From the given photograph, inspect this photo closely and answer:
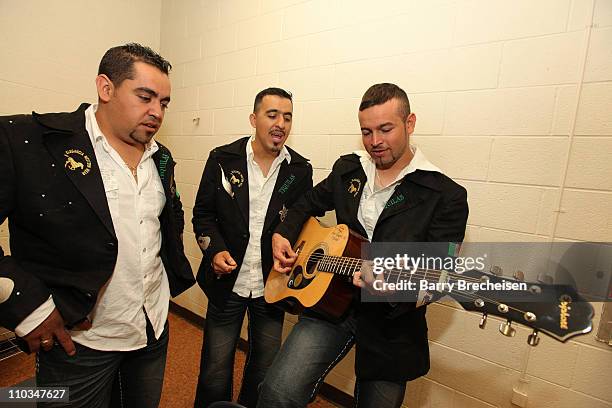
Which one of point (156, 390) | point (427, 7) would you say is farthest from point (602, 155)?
point (156, 390)

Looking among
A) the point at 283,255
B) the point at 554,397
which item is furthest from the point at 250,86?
the point at 554,397

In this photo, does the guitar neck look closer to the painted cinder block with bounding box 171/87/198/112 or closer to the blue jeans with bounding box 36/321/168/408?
the blue jeans with bounding box 36/321/168/408

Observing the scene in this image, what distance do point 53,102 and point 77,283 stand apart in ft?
7.44

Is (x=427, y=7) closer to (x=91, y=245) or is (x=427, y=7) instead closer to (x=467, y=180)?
(x=467, y=180)

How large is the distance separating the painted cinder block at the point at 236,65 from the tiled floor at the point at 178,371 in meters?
2.21

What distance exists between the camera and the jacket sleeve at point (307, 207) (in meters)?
1.80

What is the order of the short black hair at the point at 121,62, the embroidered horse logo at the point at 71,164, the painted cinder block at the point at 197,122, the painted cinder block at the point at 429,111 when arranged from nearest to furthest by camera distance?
the embroidered horse logo at the point at 71,164 < the short black hair at the point at 121,62 < the painted cinder block at the point at 429,111 < the painted cinder block at the point at 197,122

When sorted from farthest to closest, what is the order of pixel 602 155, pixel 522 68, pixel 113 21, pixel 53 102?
pixel 113 21
pixel 53 102
pixel 522 68
pixel 602 155

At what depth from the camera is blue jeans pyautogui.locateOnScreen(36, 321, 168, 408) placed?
1174 mm

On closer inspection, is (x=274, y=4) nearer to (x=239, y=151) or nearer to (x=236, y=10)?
(x=236, y=10)

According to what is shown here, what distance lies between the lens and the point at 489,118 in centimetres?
165

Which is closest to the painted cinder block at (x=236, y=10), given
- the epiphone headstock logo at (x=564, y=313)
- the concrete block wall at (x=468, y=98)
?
the concrete block wall at (x=468, y=98)

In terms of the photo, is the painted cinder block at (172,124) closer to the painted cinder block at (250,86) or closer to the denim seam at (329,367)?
the painted cinder block at (250,86)

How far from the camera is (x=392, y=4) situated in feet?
6.22
